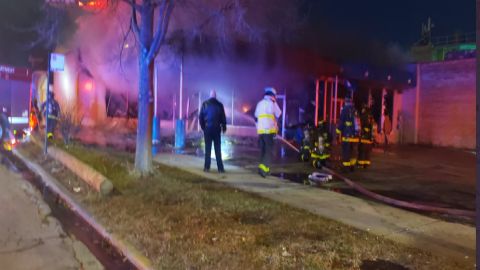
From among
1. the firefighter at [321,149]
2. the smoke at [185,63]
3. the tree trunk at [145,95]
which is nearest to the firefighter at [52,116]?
the smoke at [185,63]

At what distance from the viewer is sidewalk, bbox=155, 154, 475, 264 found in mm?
4906

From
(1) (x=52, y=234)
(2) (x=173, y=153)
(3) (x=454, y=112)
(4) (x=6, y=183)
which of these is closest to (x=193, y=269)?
(1) (x=52, y=234)

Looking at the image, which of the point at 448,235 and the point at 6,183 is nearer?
the point at 448,235

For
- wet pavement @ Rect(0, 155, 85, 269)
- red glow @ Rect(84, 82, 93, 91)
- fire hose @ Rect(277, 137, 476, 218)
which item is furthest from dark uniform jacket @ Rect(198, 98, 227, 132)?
red glow @ Rect(84, 82, 93, 91)

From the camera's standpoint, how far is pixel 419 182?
912 cm

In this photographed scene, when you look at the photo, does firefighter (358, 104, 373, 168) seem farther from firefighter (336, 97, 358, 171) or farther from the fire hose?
the fire hose

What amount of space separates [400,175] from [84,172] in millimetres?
6333

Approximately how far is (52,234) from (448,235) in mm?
4574

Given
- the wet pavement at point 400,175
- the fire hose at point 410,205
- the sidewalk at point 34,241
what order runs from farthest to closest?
the wet pavement at point 400,175 < the fire hose at point 410,205 < the sidewalk at point 34,241

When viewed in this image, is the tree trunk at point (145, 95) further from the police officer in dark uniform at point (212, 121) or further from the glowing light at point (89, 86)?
the glowing light at point (89, 86)

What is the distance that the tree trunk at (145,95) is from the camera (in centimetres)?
810

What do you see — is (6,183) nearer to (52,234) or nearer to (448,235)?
(52,234)

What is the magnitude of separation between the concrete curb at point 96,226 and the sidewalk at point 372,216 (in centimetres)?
245

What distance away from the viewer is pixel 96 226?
583cm
